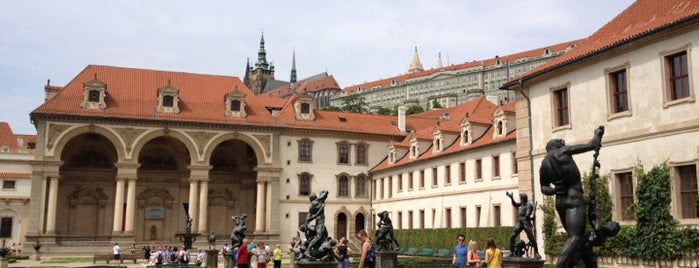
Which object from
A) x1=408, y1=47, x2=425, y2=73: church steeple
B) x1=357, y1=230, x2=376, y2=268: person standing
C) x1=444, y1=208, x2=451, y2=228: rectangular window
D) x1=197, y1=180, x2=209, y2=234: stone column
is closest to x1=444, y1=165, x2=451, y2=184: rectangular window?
x1=444, y1=208, x2=451, y2=228: rectangular window

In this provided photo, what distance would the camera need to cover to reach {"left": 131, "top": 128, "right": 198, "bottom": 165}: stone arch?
49406 mm

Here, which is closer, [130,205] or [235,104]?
[130,205]

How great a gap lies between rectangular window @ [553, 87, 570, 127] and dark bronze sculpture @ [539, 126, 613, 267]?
14399 mm

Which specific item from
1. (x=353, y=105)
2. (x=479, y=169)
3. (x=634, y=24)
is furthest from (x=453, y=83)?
(x=634, y=24)

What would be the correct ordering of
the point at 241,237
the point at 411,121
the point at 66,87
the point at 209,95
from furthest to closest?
the point at 411,121
the point at 209,95
the point at 66,87
the point at 241,237

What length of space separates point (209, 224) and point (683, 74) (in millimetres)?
42862

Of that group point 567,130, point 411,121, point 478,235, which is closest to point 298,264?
point 567,130

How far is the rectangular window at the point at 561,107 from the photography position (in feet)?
80.4

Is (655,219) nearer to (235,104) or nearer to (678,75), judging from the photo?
(678,75)

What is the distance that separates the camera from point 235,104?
53.5m

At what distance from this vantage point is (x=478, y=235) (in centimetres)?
3709

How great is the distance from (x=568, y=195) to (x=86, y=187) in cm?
4919

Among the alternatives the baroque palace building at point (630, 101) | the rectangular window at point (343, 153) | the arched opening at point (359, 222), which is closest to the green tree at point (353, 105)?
the rectangular window at point (343, 153)

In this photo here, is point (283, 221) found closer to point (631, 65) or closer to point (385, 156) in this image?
point (385, 156)
